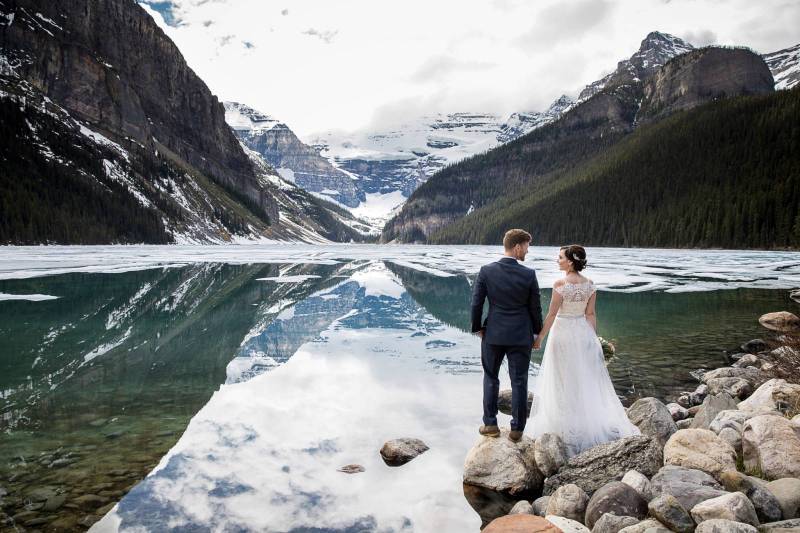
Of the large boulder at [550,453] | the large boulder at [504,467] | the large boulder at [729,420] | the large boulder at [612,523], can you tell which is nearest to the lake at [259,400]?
the large boulder at [504,467]

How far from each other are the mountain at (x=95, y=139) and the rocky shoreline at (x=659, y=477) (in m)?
107

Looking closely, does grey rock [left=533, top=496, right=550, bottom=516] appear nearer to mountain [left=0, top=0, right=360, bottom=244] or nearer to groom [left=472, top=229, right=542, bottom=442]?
groom [left=472, top=229, right=542, bottom=442]

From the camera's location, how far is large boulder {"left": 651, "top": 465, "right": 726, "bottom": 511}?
16.0 ft

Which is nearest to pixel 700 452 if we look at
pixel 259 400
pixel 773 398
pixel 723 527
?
pixel 723 527

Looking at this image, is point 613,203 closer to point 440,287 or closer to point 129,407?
point 440,287

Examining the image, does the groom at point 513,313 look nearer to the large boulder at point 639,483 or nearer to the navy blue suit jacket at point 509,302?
the navy blue suit jacket at point 509,302

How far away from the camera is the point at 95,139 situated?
137250mm

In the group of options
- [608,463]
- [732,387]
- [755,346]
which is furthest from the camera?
[755,346]

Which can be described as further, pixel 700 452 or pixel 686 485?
pixel 700 452

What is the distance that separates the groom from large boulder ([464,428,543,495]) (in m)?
0.30

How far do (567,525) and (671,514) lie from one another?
90 cm

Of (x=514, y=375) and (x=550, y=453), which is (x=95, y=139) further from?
(x=550, y=453)

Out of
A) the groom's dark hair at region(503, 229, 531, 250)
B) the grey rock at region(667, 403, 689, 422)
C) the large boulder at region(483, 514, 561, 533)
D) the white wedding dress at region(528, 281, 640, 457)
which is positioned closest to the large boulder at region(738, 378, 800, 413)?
the grey rock at region(667, 403, 689, 422)

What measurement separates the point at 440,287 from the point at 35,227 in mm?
93244
